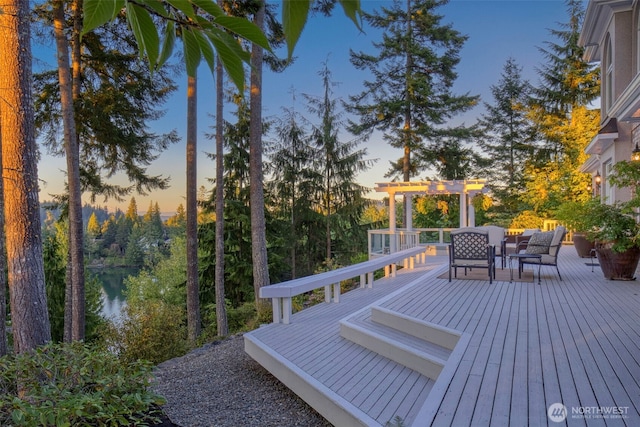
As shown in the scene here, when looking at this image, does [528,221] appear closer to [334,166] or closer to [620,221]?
[334,166]

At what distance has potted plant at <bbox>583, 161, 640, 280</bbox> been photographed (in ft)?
19.7

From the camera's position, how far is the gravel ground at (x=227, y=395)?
370cm

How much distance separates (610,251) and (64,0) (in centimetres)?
1122

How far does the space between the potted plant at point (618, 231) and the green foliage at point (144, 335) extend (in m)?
7.12


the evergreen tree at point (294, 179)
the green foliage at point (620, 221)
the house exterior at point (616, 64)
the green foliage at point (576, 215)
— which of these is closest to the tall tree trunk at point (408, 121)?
the evergreen tree at point (294, 179)

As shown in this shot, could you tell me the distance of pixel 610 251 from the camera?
6.38 metres

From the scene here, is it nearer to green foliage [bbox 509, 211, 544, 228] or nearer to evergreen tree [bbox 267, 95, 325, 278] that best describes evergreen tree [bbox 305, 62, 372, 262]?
evergreen tree [bbox 267, 95, 325, 278]

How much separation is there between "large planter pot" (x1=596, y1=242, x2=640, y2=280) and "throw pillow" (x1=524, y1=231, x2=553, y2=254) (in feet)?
2.50

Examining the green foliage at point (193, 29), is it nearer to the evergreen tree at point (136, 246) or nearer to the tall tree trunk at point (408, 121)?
the tall tree trunk at point (408, 121)

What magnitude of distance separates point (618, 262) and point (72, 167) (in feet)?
34.6

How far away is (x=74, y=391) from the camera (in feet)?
9.50

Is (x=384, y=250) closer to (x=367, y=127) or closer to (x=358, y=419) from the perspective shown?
(x=367, y=127)

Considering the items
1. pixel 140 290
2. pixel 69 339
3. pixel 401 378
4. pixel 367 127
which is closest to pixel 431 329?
pixel 401 378

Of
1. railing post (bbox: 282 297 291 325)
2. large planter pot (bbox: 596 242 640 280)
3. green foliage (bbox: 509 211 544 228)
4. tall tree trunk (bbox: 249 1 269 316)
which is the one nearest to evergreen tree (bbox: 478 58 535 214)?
green foliage (bbox: 509 211 544 228)
